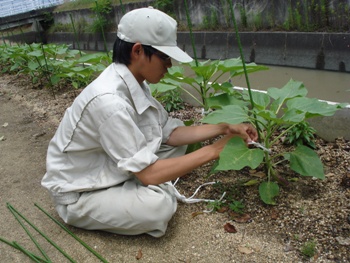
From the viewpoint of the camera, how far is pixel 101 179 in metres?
1.82

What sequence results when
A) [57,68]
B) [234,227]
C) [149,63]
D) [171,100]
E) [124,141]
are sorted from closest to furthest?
[124,141] < [149,63] < [234,227] < [171,100] < [57,68]

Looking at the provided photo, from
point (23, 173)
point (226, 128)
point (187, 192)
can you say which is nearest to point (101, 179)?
point (187, 192)

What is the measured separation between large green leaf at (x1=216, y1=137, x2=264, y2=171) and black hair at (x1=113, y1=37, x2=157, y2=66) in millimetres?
546

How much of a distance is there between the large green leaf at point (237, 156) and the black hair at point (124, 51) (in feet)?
1.79

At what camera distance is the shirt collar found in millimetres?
1731

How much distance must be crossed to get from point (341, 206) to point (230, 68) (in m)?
0.94

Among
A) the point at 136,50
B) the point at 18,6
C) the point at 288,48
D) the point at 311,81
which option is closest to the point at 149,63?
the point at 136,50

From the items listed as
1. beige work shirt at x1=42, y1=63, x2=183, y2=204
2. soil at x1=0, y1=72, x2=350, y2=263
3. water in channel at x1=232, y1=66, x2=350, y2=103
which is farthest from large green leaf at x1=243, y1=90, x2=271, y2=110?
water in channel at x1=232, y1=66, x2=350, y2=103

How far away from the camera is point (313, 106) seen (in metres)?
1.75

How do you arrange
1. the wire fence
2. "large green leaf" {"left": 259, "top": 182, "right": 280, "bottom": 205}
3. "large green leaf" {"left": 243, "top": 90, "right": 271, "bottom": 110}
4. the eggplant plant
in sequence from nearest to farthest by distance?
the eggplant plant < "large green leaf" {"left": 259, "top": 182, "right": 280, "bottom": 205} < "large green leaf" {"left": 243, "top": 90, "right": 271, "bottom": 110} < the wire fence

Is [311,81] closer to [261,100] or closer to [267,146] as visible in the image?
[261,100]

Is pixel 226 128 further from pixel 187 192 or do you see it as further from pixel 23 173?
pixel 23 173

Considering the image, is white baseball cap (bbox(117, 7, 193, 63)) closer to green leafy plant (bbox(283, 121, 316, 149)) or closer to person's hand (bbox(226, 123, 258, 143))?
person's hand (bbox(226, 123, 258, 143))

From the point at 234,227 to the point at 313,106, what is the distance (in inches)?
26.3
